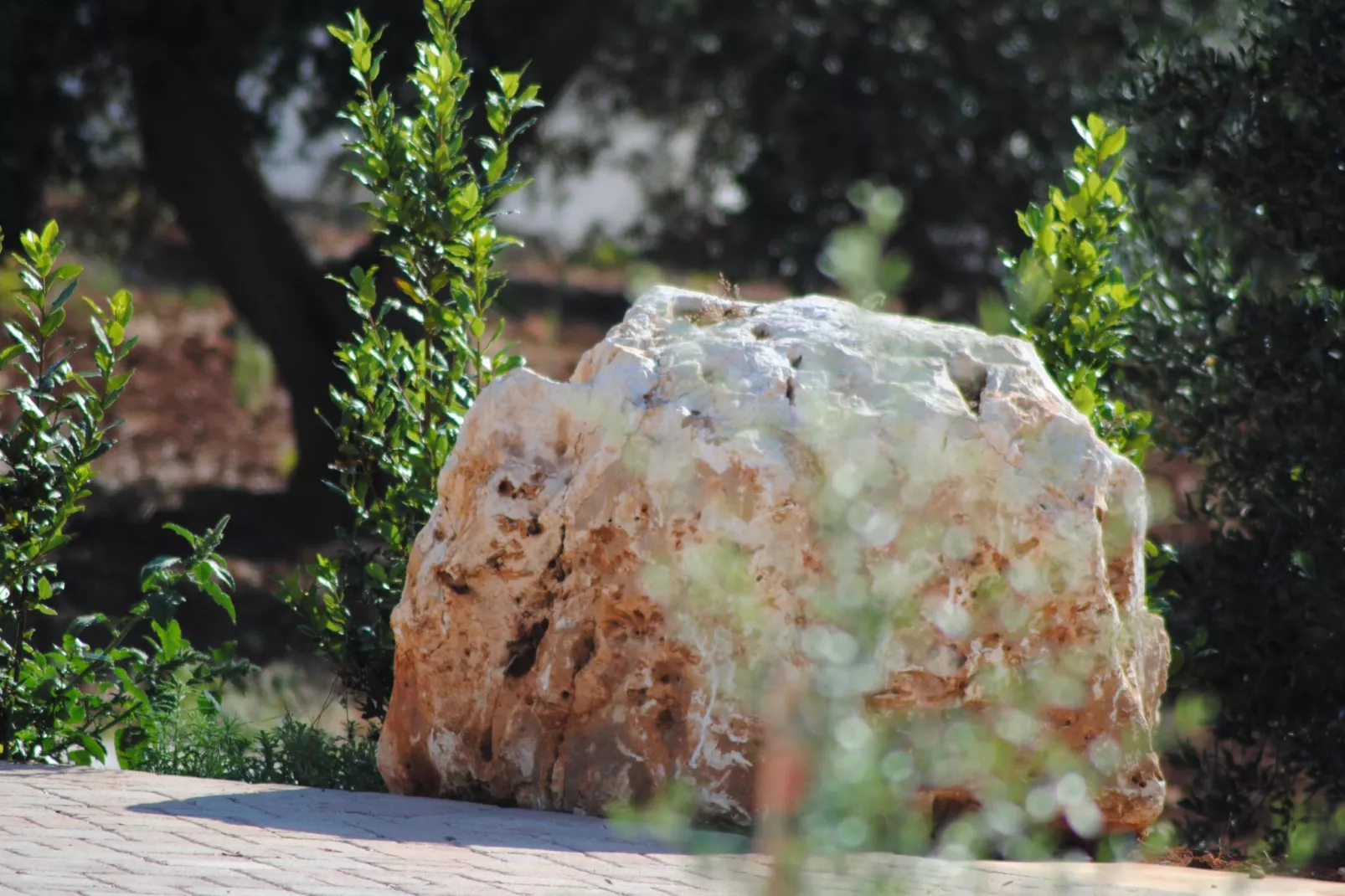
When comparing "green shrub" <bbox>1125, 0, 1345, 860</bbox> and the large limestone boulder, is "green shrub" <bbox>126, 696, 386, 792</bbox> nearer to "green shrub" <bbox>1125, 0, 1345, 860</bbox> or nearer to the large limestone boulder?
the large limestone boulder

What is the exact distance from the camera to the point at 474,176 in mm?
5551

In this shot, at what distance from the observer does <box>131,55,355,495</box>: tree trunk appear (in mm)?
12359

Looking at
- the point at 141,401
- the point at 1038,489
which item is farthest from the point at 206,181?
the point at 1038,489

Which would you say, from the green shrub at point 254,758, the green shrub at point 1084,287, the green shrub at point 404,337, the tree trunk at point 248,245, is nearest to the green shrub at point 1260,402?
the green shrub at point 1084,287

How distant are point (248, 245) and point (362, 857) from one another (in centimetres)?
995

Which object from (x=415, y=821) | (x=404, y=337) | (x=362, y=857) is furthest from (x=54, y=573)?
(x=362, y=857)

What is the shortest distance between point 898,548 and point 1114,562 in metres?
0.81

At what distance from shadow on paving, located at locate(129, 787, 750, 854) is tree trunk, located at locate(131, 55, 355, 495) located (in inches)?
322

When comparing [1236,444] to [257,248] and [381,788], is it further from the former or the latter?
[257,248]

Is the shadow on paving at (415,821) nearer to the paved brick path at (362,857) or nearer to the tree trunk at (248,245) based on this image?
the paved brick path at (362,857)

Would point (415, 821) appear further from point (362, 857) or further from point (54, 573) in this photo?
point (54, 573)

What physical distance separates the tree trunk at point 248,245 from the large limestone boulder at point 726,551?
812 centimetres

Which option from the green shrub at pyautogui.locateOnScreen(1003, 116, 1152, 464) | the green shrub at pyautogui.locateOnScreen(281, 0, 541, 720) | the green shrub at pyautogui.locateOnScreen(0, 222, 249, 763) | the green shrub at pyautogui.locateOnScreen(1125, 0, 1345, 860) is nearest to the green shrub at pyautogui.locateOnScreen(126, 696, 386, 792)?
the green shrub at pyautogui.locateOnScreen(0, 222, 249, 763)

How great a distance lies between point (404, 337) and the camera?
5.62 meters
